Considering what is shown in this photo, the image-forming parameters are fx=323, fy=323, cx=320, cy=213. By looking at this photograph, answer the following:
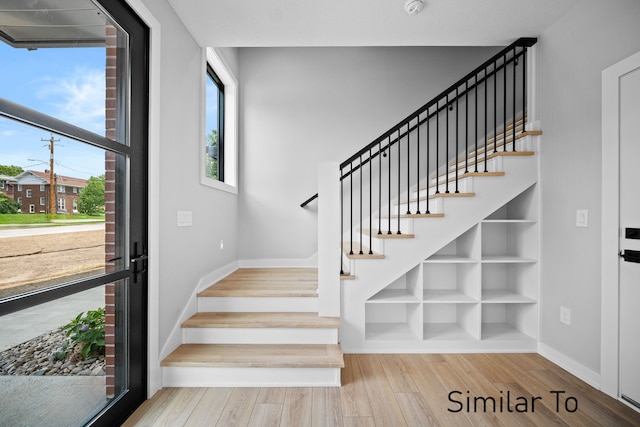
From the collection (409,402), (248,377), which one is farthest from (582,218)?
(248,377)

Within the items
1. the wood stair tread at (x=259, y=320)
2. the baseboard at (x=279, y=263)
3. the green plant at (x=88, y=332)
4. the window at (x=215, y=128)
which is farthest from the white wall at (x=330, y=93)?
the green plant at (x=88, y=332)

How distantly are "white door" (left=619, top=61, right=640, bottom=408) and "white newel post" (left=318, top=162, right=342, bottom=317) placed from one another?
5.94 feet

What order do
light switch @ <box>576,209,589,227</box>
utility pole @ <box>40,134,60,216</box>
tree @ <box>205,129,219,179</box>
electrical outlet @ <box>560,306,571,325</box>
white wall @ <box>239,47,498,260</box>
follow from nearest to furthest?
utility pole @ <box>40,134,60,216</box> → light switch @ <box>576,209,589,227</box> → electrical outlet @ <box>560,306,571,325</box> → tree @ <box>205,129,219,179</box> → white wall @ <box>239,47,498,260</box>

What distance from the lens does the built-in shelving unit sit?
272cm

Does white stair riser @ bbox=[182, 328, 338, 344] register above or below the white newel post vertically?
below

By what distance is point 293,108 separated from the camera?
3998 millimetres

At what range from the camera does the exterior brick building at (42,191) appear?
1.27 m

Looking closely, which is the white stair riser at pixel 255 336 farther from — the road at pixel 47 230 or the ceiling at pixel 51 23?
the ceiling at pixel 51 23

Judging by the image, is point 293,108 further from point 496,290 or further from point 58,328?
point 58,328

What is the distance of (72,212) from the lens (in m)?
1.53

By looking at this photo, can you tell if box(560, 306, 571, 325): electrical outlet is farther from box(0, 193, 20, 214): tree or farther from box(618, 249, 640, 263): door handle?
box(0, 193, 20, 214): tree

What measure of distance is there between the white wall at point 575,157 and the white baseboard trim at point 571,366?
0.04 m

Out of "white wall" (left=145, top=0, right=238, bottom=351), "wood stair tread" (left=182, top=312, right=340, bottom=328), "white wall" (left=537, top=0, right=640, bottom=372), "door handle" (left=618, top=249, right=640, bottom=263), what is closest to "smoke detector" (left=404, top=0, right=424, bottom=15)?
"white wall" (left=537, top=0, right=640, bottom=372)

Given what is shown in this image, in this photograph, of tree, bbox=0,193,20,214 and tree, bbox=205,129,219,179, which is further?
tree, bbox=205,129,219,179
